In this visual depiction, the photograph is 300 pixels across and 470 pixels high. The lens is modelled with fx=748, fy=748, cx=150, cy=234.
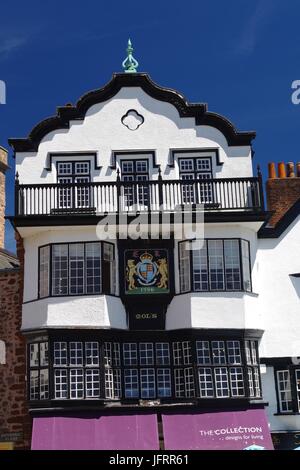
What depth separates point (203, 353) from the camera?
23047mm

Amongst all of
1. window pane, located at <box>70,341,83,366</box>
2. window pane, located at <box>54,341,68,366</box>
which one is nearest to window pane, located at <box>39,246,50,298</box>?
window pane, located at <box>54,341,68,366</box>

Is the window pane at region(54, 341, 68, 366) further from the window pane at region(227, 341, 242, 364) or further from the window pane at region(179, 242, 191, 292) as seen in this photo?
the window pane at region(227, 341, 242, 364)

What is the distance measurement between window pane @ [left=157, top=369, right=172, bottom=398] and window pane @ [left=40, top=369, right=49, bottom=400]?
3453 mm

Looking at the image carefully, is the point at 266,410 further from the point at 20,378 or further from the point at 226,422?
the point at 20,378

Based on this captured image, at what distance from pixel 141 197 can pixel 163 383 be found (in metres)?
6.01

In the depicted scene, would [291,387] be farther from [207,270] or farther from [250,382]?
[207,270]

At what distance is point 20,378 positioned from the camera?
23797mm

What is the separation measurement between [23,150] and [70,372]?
7.64 m

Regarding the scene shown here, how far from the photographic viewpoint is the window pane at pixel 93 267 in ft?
76.5

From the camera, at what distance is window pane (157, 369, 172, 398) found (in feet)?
76.4

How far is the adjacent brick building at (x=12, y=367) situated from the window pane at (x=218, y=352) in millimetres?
6043

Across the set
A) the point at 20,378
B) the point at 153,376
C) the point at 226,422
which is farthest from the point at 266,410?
the point at 20,378

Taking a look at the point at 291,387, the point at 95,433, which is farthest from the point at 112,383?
the point at 291,387

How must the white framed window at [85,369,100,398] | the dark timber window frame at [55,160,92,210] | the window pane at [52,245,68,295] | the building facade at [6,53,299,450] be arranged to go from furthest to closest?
the dark timber window frame at [55,160,92,210] < the window pane at [52,245,68,295] < the white framed window at [85,369,100,398] < the building facade at [6,53,299,450]
